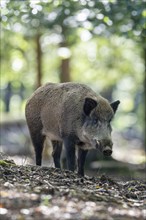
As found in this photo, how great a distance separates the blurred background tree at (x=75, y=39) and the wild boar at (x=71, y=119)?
2.58 metres

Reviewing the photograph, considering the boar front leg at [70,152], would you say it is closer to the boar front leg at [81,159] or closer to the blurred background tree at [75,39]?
the boar front leg at [81,159]

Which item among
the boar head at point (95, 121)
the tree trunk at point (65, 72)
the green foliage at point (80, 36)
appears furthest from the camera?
the tree trunk at point (65, 72)

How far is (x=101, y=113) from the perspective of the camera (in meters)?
8.16

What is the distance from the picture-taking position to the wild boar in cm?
801

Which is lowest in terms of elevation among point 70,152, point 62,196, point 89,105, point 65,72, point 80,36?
point 62,196

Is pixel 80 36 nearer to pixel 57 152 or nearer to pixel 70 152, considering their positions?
pixel 57 152

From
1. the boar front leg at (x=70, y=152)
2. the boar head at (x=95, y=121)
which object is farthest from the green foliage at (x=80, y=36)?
the boar front leg at (x=70, y=152)

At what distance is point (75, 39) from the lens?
15328mm

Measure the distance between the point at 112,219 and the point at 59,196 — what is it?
0.87 metres

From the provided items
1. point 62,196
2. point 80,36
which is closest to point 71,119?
point 62,196

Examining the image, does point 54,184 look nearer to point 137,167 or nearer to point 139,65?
point 137,167

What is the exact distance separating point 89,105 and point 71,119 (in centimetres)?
49

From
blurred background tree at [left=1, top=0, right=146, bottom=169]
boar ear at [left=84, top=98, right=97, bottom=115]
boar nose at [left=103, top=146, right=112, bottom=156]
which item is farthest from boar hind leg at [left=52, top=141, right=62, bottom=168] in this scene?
blurred background tree at [left=1, top=0, right=146, bottom=169]

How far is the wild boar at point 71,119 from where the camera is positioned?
801 centimetres
